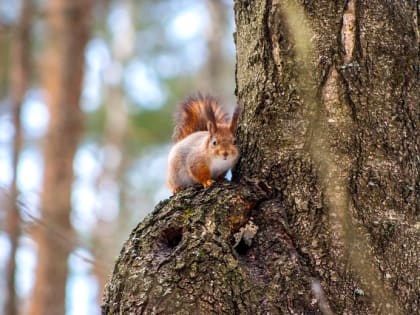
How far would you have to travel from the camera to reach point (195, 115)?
9.10 ft

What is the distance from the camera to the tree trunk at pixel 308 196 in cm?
167

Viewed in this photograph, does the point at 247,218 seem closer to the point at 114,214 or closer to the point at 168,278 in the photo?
the point at 168,278

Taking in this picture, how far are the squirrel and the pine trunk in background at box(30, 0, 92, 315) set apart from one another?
5.60ft

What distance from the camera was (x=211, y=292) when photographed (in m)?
1.63

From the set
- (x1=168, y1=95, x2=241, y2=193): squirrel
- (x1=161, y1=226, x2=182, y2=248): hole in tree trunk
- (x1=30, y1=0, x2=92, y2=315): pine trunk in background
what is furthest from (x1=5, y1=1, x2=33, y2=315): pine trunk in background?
(x1=161, y1=226, x2=182, y2=248): hole in tree trunk

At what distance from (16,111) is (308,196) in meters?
2.02

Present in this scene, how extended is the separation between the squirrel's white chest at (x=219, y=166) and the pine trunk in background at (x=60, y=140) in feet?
6.41

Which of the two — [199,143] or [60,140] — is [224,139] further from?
[60,140]

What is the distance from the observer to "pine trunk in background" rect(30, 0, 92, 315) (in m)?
4.33

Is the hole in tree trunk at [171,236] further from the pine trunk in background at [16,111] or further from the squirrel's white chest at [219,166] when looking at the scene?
the pine trunk in background at [16,111]

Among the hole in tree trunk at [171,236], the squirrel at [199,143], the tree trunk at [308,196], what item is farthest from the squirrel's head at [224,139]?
the hole in tree trunk at [171,236]

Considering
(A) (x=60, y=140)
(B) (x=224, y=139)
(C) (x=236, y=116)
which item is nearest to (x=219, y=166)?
(B) (x=224, y=139)

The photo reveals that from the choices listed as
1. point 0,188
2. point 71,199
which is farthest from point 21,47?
point 0,188

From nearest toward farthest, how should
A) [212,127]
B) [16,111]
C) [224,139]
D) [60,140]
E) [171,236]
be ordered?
[171,236], [224,139], [212,127], [16,111], [60,140]
